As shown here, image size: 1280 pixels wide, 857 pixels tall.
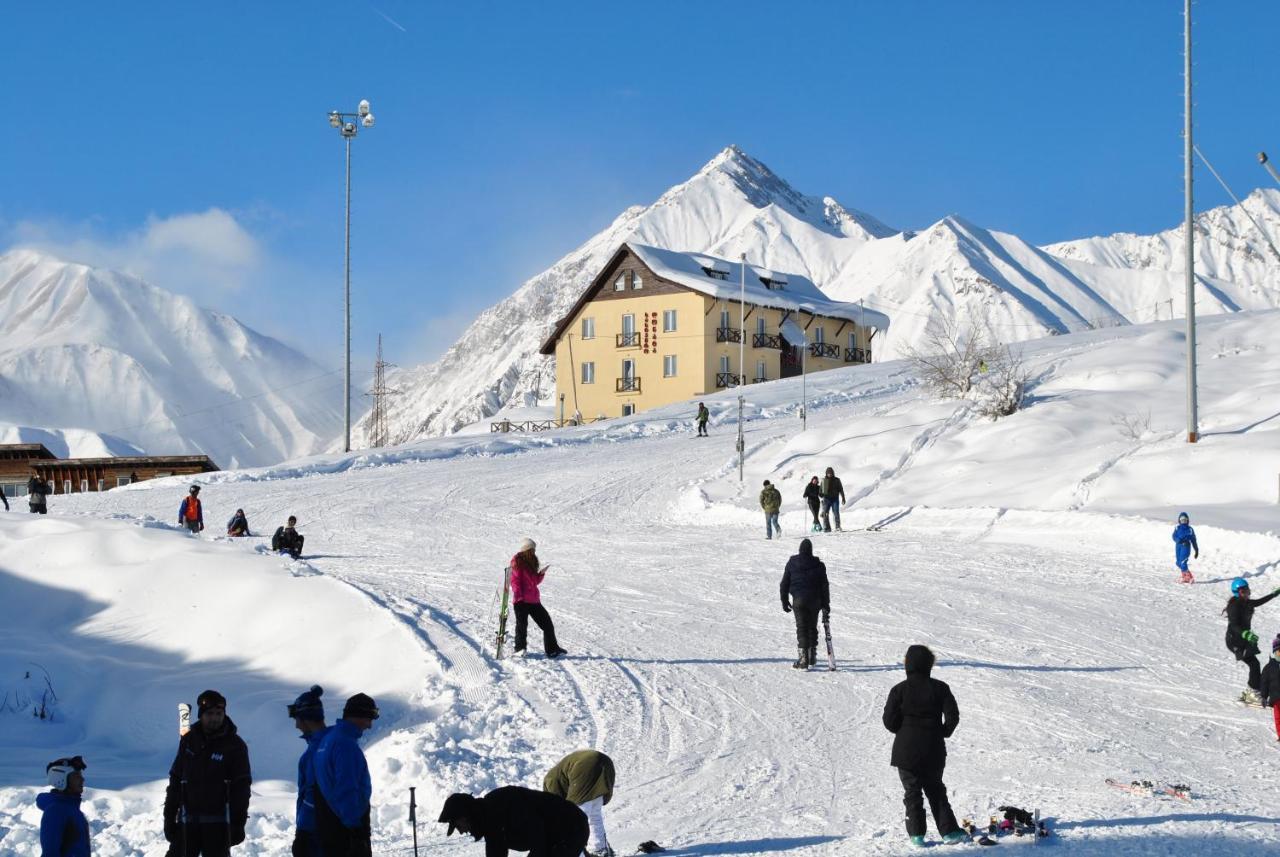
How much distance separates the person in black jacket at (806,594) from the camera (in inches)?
540

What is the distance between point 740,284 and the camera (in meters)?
71.1

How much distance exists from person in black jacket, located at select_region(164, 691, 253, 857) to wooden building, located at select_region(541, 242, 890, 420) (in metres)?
56.4

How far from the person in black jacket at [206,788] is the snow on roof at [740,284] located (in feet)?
193

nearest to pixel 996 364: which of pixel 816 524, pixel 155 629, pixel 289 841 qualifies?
pixel 816 524

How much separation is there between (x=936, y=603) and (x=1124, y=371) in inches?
941

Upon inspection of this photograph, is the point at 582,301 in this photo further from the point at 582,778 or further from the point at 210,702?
the point at 582,778

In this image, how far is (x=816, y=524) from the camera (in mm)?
26531

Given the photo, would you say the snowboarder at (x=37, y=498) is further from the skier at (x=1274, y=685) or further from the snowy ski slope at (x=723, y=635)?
the skier at (x=1274, y=685)

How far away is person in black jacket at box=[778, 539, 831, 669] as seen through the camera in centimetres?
1373

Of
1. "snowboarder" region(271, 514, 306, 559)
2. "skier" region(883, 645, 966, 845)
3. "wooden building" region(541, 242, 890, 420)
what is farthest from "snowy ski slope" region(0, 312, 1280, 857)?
"wooden building" region(541, 242, 890, 420)

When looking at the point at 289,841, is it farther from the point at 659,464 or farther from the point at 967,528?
the point at 659,464

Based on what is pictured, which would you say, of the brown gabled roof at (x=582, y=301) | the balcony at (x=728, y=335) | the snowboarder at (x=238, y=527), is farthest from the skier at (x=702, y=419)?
the brown gabled roof at (x=582, y=301)

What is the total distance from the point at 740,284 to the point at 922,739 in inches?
2521

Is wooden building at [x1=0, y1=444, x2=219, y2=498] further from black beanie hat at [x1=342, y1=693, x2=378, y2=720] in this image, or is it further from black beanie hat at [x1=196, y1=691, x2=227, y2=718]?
black beanie hat at [x1=342, y1=693, x2=378, y2=720]
